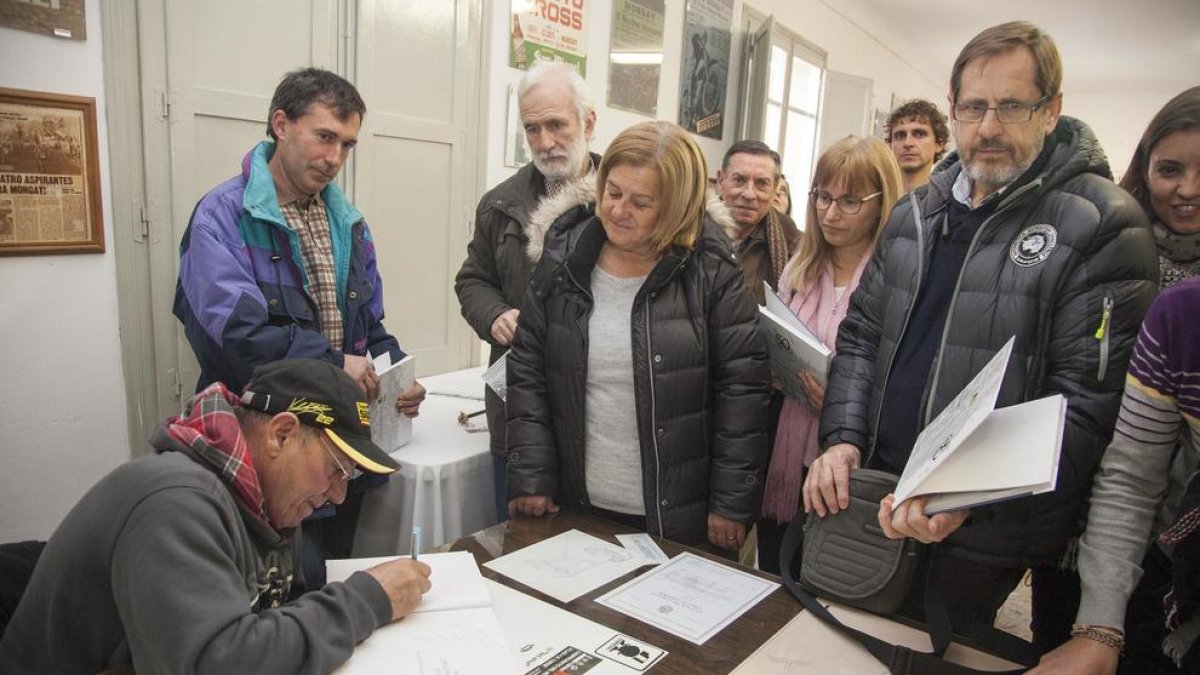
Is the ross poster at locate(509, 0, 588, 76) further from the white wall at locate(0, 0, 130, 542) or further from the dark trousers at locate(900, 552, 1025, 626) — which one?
the dark trousers at locate(900, 552, 1025, 626)

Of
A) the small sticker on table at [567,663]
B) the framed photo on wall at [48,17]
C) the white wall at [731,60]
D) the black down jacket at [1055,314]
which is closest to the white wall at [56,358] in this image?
the framed photo on wall at [48,17]

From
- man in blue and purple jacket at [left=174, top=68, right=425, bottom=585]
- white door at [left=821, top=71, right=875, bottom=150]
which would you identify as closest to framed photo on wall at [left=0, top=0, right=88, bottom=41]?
man in blue and purple jacket at [left=174, top=68, right=425, bottom=585]

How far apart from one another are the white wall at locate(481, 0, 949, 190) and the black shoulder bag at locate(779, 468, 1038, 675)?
2606 mm

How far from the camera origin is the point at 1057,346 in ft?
3.63

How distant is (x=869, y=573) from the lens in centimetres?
111

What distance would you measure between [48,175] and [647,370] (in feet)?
5.60

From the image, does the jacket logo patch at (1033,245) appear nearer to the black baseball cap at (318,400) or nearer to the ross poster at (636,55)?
the black baseball cap at (318,400)

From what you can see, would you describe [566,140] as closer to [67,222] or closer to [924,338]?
[924,338]

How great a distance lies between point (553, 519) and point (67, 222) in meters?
1.62

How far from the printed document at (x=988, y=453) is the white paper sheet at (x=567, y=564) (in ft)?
1.67

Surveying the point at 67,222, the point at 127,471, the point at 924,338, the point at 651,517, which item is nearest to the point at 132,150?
the point at 67,222

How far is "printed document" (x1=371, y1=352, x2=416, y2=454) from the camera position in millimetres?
1934

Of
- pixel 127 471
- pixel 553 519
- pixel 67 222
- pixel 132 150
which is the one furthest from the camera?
pixel 132 150

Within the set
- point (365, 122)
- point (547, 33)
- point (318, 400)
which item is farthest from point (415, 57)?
point (318, 400)
